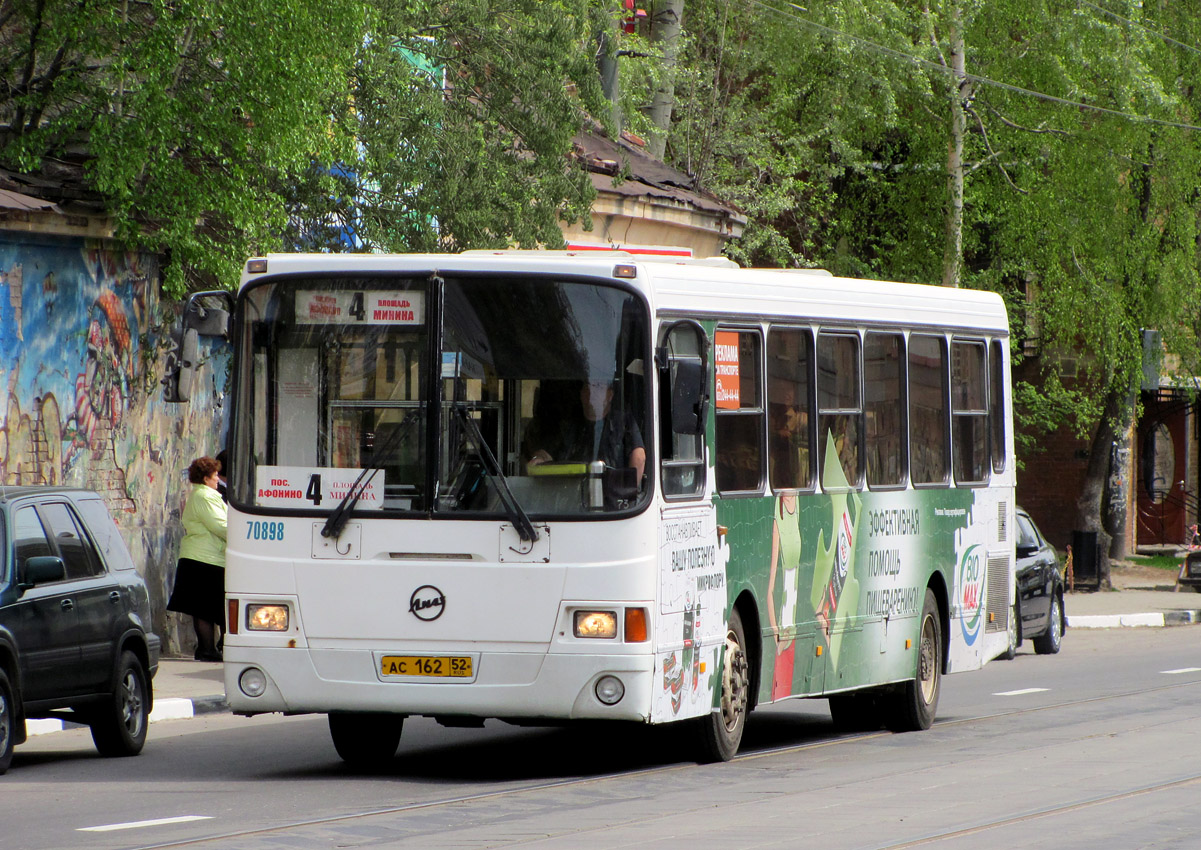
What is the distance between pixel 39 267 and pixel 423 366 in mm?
7923

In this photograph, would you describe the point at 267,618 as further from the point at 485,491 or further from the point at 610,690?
the point at 610,690

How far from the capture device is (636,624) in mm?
10062

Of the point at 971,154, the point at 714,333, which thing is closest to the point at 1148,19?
the point at 971,154

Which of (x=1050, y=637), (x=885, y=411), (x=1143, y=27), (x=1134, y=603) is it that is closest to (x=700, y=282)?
(x=885, y=411)

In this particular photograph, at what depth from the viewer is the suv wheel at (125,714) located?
12031mm

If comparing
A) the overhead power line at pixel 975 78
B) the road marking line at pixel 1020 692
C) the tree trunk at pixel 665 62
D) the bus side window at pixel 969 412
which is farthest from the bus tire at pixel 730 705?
the overhead power line at pixel 975 78

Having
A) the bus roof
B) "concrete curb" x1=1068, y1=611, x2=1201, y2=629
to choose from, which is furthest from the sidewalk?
the bus roof

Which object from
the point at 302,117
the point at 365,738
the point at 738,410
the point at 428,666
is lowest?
the point at 365,738

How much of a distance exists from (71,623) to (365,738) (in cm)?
186

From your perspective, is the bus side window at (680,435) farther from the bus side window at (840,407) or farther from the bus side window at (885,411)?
the bus side window at (885,411)

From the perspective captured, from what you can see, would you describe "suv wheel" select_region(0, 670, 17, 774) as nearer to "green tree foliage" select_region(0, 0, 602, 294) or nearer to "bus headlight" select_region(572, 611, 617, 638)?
"bus headlight" select_region(572, 611, 617, 638)

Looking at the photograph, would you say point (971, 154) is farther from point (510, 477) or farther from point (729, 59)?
point (510, 477)

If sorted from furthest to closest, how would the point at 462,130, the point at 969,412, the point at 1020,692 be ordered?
the point at 462,130 < the point at 1020,692 < the point at 969,412

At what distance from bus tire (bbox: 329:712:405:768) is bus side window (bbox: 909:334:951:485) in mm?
4166
